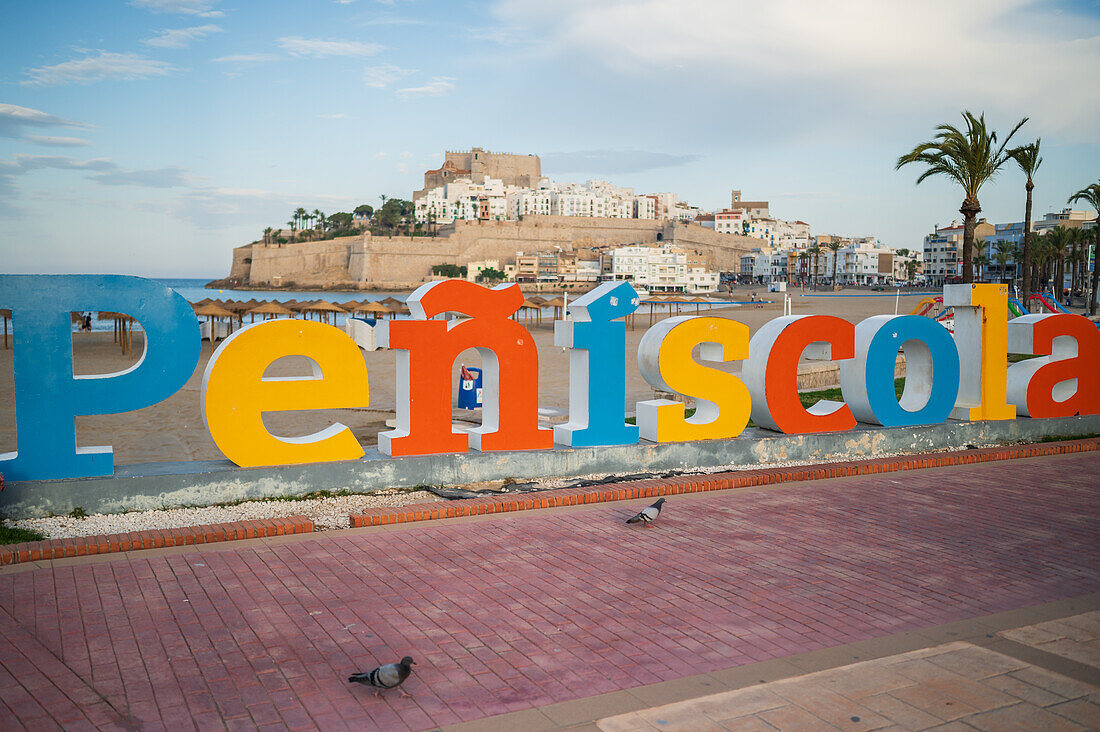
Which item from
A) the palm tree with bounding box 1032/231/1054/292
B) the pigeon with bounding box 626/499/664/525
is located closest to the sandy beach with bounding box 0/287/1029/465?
the pigeon with bounding box 626/499/664/525

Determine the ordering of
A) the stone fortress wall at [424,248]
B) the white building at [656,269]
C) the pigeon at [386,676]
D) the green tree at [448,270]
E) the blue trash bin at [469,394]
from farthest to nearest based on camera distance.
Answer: the green tree at [448,270] → the white building at [656,269] → the stone fortress wall at [424,248] → the blue trash bin at [469,394] → the pigeon at [386,676]

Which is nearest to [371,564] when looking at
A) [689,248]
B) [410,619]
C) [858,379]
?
[410,619]

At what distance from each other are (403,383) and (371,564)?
2.86 metres

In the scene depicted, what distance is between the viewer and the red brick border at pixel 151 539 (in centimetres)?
659

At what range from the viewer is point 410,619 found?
554cm

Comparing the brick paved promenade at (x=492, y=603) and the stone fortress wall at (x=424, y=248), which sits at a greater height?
the stone fortress wall at (x=424, y=248)

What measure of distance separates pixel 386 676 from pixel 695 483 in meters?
5.46

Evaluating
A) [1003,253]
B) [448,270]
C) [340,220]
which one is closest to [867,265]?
[1003,253]

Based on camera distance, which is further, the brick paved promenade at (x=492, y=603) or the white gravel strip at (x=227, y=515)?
the white gravel strip at (x=227, y=515)

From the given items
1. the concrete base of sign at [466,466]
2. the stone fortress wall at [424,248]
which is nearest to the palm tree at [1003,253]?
the stone fortress wall at [424,248]

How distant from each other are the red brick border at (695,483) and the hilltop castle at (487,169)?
178241 millimetres

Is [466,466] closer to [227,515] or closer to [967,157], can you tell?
[227,515]

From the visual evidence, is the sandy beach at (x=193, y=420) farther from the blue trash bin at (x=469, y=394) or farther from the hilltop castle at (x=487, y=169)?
the hilltop castle at (x=487, y=169)

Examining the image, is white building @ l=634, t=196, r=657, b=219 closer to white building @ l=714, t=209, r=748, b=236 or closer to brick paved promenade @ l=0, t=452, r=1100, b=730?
white building @ l=714, t=209, r=748, b=236
